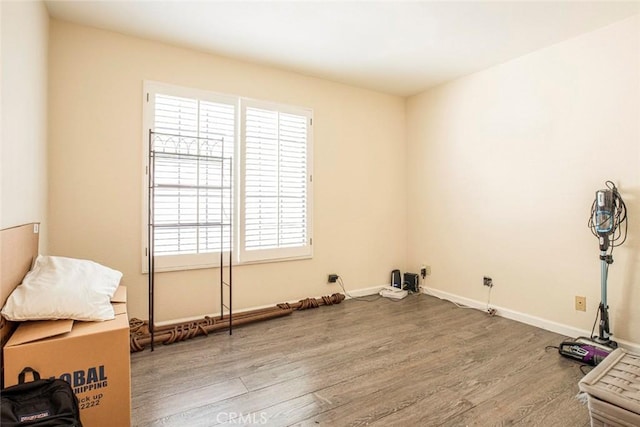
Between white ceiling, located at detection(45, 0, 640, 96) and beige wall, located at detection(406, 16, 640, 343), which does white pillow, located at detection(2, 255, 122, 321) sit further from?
beige wall, located at detection(406, 16, 640, 343)

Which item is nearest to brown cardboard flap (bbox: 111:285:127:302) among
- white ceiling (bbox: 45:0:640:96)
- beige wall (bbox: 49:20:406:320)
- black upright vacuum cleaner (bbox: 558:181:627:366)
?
beige wall (bbox: 49:20:406:320)

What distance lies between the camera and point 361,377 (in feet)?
7.08

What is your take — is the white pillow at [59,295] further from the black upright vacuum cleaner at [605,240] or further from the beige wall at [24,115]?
the black upright vacuum cleaner at [605,240]

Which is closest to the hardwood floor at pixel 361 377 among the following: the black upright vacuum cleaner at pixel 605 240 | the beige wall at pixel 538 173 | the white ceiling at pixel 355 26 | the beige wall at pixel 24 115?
the black upright vacuum cleaner at pixel 605 240

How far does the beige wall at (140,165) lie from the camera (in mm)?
2604

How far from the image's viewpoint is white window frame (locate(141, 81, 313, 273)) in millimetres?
2863

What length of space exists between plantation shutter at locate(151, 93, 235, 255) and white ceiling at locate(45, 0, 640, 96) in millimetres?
606

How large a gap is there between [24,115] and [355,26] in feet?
7.90

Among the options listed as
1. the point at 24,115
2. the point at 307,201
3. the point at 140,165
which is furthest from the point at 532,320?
the point at 24,115

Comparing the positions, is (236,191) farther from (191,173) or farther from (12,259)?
(12,259)

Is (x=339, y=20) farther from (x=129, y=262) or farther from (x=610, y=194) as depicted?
(x=129, y=262)

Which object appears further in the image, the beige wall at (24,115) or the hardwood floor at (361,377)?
the hardwood floor at (361,377)

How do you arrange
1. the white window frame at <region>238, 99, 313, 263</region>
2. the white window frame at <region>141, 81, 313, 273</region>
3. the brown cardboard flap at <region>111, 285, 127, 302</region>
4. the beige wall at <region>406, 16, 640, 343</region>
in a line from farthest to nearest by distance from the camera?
the white window frame at <region>238, 99, 313, 263</region>, the white window frame at <region>141, 81, 313, 273</region>, the beige wall at <region>406, 16, 640, 343</region>, the brown cardboard flap at <region>111, 285, 127, 302</region>

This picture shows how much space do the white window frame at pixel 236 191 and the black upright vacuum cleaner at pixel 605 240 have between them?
2.56 m
